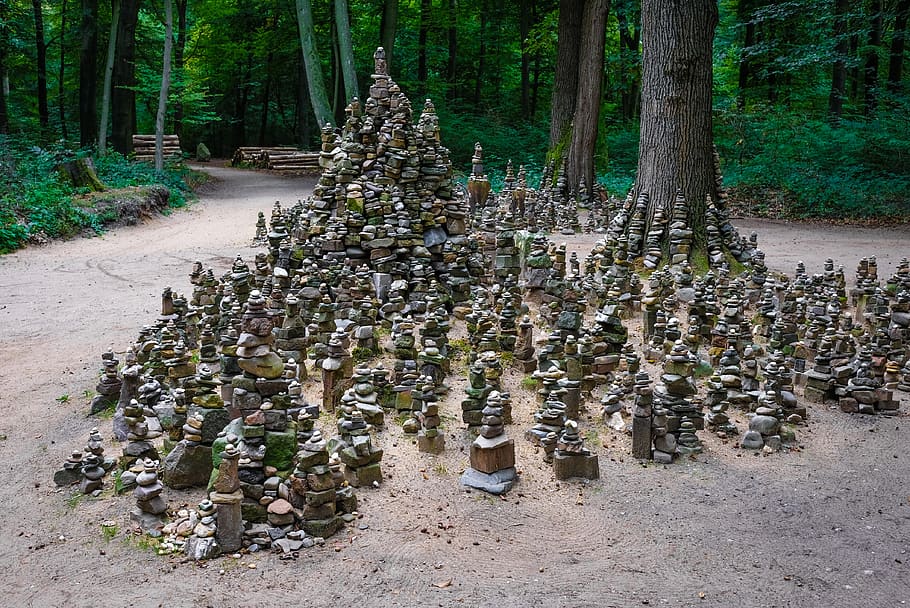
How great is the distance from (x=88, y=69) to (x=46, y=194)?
9.94 meters

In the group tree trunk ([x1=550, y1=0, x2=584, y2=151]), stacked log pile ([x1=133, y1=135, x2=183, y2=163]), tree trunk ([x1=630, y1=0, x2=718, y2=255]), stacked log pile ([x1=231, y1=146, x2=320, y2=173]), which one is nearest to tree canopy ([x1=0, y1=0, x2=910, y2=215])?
tree trunk ([x1=550, y1=0, x2=584, y2=151])

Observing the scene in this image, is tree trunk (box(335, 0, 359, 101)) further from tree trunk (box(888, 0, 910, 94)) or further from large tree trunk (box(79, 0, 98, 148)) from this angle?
tree trunk (box(888, 0, 910, 94))

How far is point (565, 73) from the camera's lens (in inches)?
810

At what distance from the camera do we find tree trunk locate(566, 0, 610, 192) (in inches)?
738


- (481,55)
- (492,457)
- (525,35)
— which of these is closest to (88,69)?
(525,35)

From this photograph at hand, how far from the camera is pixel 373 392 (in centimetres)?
634

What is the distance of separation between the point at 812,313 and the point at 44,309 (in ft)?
32.2

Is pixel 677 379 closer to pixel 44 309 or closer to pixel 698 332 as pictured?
pixel 698 332

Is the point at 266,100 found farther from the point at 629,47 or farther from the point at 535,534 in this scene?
the point at 535,534

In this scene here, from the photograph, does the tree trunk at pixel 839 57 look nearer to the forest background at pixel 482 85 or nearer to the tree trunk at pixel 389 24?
the forest background at pixel 482 85

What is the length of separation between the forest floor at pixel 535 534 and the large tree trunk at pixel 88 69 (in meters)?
20.9

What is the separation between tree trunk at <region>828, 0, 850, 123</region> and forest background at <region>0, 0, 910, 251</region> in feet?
0.20

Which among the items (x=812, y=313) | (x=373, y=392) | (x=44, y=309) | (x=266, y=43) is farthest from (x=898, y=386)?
(x=266, y=43)

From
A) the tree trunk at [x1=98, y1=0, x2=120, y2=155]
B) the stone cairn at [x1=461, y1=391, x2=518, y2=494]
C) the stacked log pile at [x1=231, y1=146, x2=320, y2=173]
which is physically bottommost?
the stone cairn at [x1=461, y1=391, x2=518, y2=494]
